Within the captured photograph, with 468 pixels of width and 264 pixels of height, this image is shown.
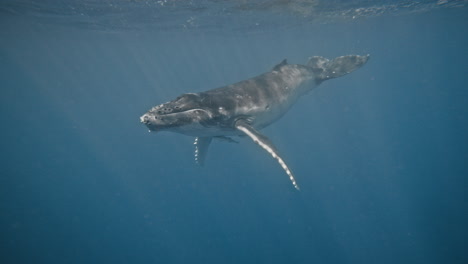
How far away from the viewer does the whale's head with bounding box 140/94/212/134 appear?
7434 millimetres

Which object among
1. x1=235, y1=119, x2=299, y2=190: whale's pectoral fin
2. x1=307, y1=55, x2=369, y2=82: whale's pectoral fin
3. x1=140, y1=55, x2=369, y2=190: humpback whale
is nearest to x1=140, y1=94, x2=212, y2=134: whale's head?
x1=140, y1=55, x2=369, y2=190: humpback whale

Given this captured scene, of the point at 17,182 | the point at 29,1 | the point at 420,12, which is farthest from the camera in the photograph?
the point at 17,182

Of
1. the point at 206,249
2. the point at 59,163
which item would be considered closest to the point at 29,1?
the point at 206,249

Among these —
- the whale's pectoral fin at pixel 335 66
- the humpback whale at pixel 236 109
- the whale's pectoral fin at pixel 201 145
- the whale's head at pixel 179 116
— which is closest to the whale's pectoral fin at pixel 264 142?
the humpback whale at pixel 236 109

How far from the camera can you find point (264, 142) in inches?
338

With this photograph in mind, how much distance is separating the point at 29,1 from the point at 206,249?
24.6 m

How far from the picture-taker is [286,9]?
26219 millimetres

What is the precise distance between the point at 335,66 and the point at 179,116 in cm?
1178

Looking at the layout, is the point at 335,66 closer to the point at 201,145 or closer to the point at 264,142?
the point at 201,145

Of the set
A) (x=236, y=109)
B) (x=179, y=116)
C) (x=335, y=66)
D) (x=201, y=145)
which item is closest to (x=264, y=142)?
(x=236, y=109)

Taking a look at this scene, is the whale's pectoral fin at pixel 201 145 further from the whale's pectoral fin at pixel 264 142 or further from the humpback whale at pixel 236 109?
the whale's pectoral fin at pixel 264 142

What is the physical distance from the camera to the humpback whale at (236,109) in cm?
792

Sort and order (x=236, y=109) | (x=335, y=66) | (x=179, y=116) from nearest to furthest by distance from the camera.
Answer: (x=179, y=116), (x=236, y=109), (x=335, y=66)

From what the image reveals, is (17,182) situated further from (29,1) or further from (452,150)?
(452,150)
